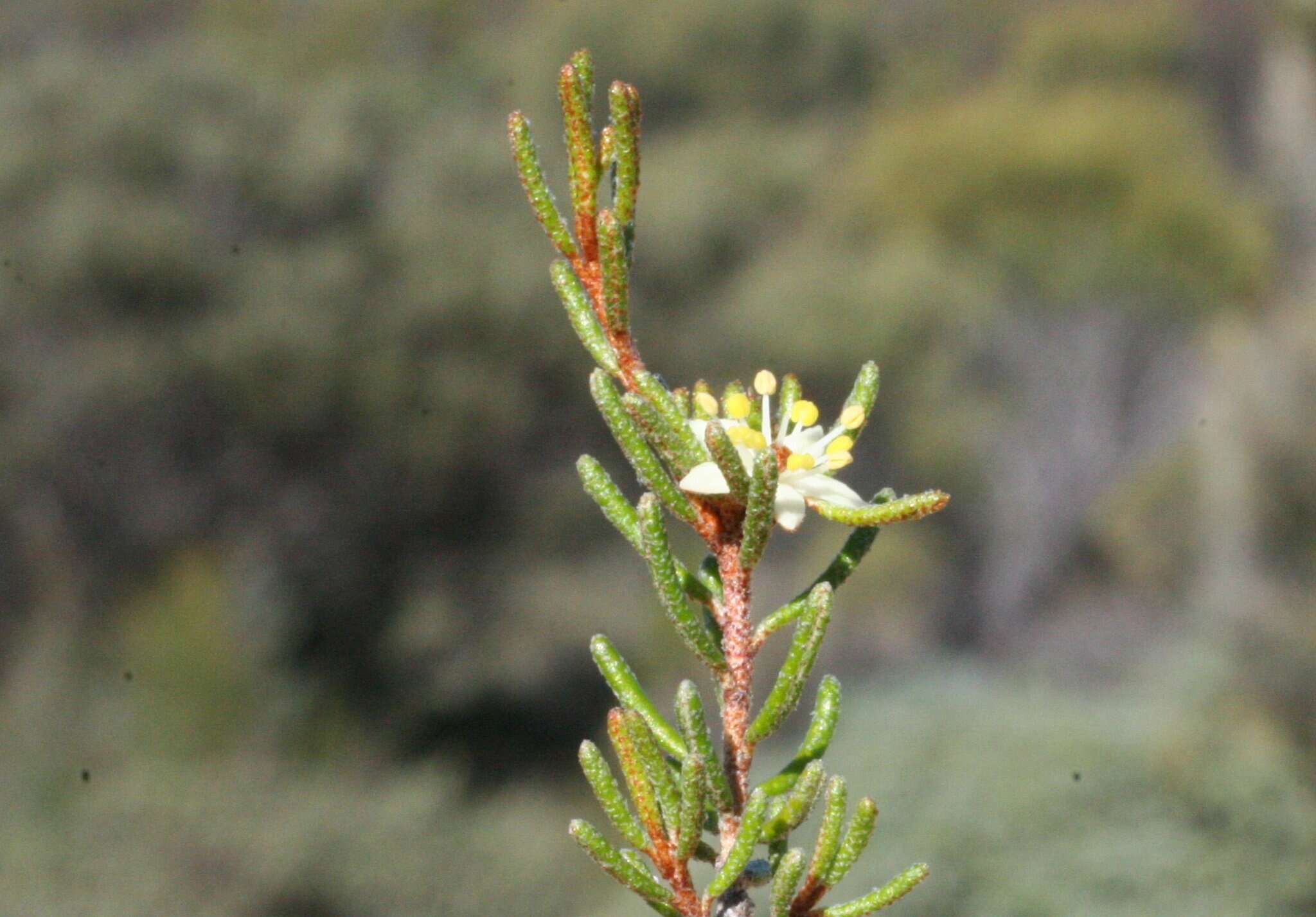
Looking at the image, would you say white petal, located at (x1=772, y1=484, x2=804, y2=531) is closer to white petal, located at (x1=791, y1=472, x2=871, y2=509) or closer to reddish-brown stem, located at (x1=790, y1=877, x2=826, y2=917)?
white petal, located at (x1=791, y1=472, x2=871, y2=509)

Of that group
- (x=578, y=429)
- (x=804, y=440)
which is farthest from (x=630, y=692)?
(x=578, y=429)

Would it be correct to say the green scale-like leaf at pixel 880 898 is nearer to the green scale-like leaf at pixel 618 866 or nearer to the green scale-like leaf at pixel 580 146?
the green scale-like leaf at pixel 618 866

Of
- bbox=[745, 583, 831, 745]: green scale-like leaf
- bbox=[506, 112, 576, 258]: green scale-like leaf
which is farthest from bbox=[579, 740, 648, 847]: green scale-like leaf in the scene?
bbox=[506, 112, 576, 258]: green scale-like leaf

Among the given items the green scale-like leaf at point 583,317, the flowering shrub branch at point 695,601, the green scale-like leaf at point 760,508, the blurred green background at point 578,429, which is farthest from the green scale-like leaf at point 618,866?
the blurred green background at point 578,429

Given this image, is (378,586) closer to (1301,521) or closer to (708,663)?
(1301,521)

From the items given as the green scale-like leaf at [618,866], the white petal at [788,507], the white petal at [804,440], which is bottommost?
the green scale-like leaf at [618,866]

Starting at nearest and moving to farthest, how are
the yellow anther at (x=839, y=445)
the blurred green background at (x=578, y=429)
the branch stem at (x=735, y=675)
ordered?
the branch stem at (x=735, y=675) → the yellow anther at (x=839, y=445) → the blurred green background at (x=578, y=429)

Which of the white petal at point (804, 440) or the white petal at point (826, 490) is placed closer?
the white petal at point (826, 490)

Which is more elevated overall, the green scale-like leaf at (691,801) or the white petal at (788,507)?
the white petal at (788,507)
